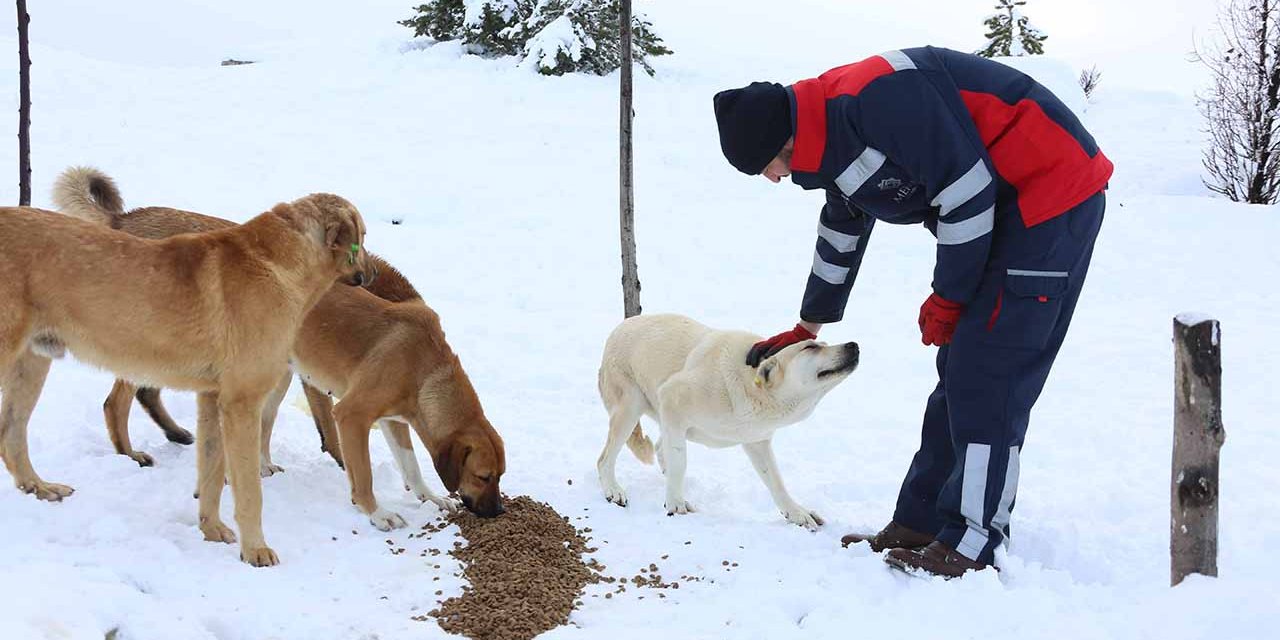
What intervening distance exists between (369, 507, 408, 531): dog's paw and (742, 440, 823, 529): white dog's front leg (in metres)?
2.21

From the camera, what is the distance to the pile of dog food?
4207 mm

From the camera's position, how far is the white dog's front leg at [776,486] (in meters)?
5.82

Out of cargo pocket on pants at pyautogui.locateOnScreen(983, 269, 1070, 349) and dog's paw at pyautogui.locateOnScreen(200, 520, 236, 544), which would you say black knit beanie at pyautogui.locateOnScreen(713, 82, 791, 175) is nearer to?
cargo pocket on pants at pyautogui.locateOnScreen(983, 269, 1070, 349)

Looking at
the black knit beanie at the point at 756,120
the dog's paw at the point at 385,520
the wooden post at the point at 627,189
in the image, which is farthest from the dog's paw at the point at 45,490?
the wooden post at the point at 627,189

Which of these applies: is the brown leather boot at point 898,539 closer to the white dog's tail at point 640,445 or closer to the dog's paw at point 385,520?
the white dog's tail at point 640,445

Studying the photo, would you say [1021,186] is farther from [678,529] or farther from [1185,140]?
[1185,140]

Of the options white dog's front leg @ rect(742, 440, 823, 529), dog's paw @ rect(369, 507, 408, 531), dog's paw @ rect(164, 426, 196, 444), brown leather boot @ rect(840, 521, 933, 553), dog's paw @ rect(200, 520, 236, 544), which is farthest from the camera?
dog's paw @ rect(164, 426, 196, 444)

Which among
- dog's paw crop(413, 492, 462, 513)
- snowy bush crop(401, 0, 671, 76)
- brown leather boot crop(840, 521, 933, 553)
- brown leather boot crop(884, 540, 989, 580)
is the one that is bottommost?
dog's paw crop(413, 492, 462, 513)

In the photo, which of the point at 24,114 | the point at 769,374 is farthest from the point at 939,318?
the point at 24,114

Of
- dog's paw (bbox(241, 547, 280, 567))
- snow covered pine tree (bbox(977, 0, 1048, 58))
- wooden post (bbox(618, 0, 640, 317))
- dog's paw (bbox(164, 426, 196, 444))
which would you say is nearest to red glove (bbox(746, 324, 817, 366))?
dog's paw (bbox(241, 547, 280, 567))

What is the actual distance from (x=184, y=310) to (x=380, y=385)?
1354mm

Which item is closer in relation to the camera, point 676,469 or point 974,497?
point 974,497

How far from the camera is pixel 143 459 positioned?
5.63 meters

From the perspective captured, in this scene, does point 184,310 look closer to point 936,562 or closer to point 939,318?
point 939,318
